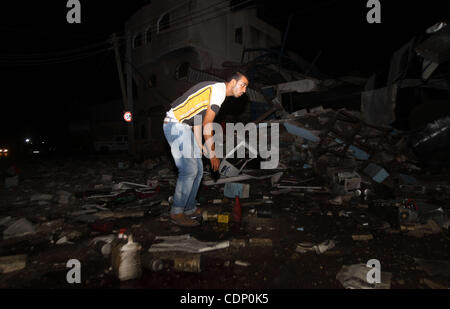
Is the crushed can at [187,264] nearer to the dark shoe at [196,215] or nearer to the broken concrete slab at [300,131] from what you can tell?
the dark shoe at [196,215]

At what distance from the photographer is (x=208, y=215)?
3.05 metres

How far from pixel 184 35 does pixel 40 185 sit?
409 inches

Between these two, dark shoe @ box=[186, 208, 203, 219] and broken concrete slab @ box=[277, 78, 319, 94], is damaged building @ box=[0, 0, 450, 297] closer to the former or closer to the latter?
broken concrete slab @ box=[277, 78, 319, 94]

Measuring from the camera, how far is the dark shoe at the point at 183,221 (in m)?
2.85

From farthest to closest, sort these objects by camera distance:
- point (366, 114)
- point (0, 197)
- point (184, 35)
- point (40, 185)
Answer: point (184, 35), point (366, 114), point (40, 185), point (0, 197)

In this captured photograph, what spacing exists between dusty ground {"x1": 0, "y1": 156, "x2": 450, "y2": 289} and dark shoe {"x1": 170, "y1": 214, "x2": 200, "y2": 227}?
0.09m

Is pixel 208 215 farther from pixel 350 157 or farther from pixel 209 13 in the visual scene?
pixel 209 13

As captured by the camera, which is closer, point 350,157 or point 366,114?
point 350,157

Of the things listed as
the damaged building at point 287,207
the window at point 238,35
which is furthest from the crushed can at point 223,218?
the window at point 238,35

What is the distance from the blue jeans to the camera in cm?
282

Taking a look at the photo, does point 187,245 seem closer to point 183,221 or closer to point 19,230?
point 183,221

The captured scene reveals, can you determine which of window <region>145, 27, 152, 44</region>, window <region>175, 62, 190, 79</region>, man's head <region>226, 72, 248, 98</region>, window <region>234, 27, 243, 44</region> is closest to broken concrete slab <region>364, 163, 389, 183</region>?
man's head <region>226, 72, 248, 98</region>

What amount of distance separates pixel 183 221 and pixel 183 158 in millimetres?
808
